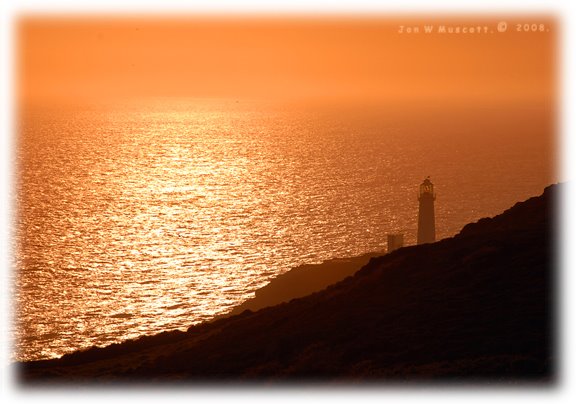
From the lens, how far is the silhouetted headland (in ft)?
64.4

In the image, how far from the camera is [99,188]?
440 ft

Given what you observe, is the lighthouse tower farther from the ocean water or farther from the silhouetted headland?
the silhouetted headland

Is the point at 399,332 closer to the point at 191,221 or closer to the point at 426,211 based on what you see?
the point at 426,211

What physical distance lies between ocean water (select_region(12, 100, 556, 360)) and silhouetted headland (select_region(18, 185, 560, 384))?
108 feet

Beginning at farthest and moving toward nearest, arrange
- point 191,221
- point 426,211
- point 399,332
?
point 191,221, point 426,211, point 399,332

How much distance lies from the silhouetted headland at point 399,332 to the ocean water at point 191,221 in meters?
33.0

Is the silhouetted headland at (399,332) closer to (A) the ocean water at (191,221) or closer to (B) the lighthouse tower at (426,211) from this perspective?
(B) the lighthouse tower at (426,211)

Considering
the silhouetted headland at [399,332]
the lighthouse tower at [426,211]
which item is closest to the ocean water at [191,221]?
the lighthouse tower at [426,211]

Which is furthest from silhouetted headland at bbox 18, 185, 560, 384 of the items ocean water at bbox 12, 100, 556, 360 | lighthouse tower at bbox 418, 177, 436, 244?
ocean water at bbox 12, 100, 556, 360

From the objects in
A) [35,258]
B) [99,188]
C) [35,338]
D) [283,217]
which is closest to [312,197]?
[283,217]

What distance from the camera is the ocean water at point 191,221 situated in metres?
66.9

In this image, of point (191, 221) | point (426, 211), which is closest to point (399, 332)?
point (426, 211)

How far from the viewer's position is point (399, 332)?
22.1 meters

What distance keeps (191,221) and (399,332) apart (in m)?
84.6
